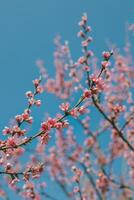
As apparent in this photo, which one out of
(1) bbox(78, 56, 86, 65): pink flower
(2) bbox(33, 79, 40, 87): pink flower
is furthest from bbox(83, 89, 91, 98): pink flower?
(1) bbox(78, 56, 86, 65): pink flower

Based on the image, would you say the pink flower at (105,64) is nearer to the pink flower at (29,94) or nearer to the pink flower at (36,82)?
the pink flower at (36,82)

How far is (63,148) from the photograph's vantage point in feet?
43.0

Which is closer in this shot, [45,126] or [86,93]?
[45,126]

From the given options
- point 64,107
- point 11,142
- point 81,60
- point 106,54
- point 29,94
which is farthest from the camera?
point 81,60

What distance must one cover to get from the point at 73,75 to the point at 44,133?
4.41m

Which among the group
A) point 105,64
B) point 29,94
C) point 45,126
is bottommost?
point 45,126

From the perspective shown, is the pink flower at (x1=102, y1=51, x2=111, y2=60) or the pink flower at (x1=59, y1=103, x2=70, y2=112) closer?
the pink flower at (x1=59, y1=103, x2=70, y2=112)

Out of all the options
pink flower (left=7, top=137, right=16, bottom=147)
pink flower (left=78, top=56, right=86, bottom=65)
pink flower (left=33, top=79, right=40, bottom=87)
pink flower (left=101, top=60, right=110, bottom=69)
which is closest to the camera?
pink flower (left=7, top=137, right=16, bottom=147)

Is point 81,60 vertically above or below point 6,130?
above

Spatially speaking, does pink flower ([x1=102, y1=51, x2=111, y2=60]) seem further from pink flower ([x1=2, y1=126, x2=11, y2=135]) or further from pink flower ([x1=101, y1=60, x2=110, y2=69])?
pink flower ([x1=2, y1=126, x2=11, y2=135])

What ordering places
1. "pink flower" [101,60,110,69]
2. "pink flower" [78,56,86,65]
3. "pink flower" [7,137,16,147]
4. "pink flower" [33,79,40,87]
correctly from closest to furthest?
"pink flower" [7,137,16,147], "pink flower" [33,79,40,87], "pink flower" [101,60,110,69], "pink flower" [78,56,86,65]

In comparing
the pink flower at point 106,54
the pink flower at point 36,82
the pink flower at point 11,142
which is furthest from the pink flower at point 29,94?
the pink flower at point 106,54

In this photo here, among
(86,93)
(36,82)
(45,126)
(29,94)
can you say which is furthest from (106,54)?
(45,126)

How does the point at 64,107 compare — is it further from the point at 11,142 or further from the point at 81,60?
the point at 81,60
